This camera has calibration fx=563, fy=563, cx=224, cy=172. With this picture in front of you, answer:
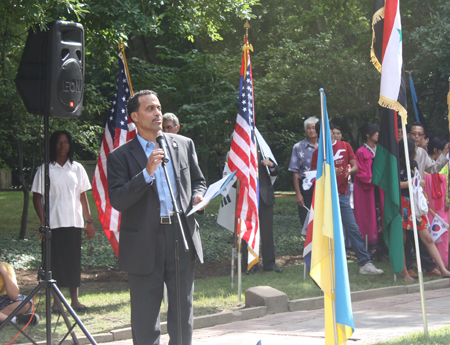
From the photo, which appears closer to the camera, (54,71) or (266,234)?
(54,71)

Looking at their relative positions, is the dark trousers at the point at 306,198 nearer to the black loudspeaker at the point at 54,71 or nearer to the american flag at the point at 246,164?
the american flag at the point at 246,164

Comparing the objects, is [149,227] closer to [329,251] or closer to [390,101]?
[329,251]

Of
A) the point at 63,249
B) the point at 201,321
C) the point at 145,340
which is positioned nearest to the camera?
the point at 145,340

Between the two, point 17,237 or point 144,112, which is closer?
point 144,112

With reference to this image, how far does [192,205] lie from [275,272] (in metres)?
5.83

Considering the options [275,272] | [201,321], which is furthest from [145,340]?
[275,272]

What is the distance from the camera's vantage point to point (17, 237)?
14.2 m

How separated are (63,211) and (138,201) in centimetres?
316

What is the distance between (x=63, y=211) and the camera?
7.09 meters

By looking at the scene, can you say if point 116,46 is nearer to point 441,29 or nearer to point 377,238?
point 377,238

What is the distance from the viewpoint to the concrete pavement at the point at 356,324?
577 centimetres

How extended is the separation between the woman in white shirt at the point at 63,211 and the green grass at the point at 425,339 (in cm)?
391

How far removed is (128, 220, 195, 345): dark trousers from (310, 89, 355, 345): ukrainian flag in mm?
1287

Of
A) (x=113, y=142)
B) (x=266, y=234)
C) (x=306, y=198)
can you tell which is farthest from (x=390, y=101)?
(x=266, y=234)
